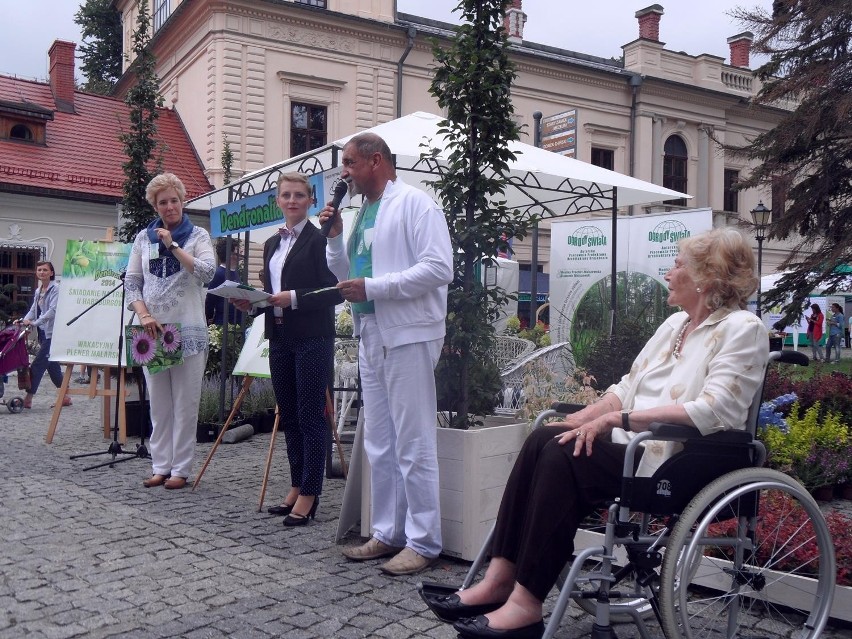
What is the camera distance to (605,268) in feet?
37.7

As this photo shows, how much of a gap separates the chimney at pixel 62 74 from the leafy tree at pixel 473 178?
77.1ft

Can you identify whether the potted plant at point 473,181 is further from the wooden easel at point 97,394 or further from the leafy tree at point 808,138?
the leafy tree at point 808,138

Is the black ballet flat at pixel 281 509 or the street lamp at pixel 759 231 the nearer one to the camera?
the street lamp at pixel 759 231

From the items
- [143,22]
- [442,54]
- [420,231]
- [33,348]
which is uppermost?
[143,22]

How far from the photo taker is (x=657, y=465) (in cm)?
292

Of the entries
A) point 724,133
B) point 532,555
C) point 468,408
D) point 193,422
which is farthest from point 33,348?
point 724,133

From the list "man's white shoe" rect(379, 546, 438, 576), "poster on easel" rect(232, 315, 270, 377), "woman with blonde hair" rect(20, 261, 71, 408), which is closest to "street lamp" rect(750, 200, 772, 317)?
"man's white shoe" rect(379, 546, 438, 576)

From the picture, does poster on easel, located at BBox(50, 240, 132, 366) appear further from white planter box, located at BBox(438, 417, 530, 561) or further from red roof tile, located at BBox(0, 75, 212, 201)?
red roof tile, located at BBox(0, 75, 212, 201)

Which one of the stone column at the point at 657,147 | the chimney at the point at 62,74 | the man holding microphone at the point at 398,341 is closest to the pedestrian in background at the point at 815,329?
the stone column at the point at 657,147

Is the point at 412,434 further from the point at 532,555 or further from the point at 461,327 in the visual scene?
the point at 532,555

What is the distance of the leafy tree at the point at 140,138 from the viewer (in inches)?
322

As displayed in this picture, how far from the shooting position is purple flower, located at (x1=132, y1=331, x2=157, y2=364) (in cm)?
567

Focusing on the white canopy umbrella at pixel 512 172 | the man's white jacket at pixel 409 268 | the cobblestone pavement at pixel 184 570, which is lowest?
the cobblestone pavement at pixel 184 570

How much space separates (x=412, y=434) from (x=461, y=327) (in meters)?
0.74
